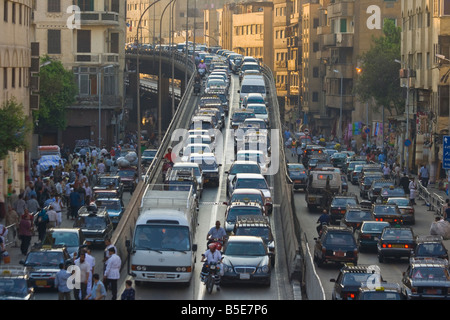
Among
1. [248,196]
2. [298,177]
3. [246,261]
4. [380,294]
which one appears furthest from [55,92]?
[380,294]

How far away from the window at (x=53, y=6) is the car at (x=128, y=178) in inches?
1400

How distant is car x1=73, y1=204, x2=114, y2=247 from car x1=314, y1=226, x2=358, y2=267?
793 centimetres

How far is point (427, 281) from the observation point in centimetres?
2975

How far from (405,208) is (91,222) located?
49.8ft

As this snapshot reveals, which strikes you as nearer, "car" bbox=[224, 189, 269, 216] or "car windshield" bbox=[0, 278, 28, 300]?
"car windshield" bbox=[0, 278, 28, 300]

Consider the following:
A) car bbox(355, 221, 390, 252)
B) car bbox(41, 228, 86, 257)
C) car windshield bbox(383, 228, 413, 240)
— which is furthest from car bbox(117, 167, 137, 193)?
car bbox(41, 228, 86, 257)

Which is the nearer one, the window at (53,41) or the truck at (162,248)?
the truck at (162,248)

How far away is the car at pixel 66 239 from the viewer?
114 feet

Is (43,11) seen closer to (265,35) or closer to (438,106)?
(438,106)

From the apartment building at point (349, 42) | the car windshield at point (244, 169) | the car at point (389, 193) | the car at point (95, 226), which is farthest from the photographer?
the apartment building at point (349, 42)

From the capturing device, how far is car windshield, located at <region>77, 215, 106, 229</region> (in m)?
40.5

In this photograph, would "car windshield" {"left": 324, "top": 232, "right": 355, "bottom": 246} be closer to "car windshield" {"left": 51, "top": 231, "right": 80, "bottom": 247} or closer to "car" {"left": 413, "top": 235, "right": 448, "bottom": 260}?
"car" {"left": 413, "top": 235, "right": 448, "bottom": 260}

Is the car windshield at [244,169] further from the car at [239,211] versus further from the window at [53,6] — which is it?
the window at [53,6]

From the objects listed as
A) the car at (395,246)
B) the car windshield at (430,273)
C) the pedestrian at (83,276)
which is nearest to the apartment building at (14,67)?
the car at (395,246)
